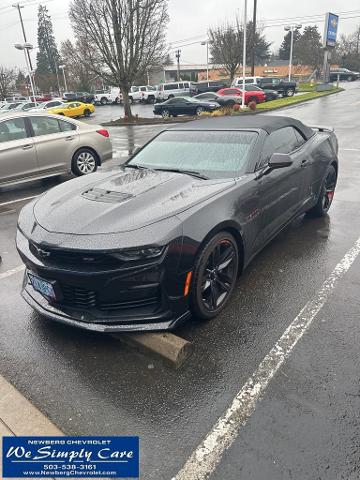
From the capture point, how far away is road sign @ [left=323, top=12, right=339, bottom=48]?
35875 millimetres

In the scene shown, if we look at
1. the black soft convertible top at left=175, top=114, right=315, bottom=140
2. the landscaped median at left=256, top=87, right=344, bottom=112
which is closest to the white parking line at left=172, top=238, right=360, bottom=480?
the black soft convertible top at left=175, top=114, right=315, bottom=140

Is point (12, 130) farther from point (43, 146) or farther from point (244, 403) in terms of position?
point (244, 403)

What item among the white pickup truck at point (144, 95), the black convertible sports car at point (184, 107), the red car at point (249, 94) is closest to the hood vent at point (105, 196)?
the black convertible sports car at point (184, 107)

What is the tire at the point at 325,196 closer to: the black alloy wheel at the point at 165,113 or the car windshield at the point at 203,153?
the car windshield at the point at 203,153

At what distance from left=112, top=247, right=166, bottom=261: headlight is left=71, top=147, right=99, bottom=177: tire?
5.99m

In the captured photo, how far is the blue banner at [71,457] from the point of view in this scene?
196cm

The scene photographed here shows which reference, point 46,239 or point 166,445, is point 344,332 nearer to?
point 166,445

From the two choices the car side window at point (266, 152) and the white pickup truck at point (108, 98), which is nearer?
the car side window at point (266, 152)

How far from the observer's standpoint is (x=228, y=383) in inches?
98.1

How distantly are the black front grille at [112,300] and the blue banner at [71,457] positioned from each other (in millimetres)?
856

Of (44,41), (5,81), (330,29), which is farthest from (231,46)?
(44,41)

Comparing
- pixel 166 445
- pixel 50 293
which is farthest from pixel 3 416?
pixel 166 445

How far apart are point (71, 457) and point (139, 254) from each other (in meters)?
1.24

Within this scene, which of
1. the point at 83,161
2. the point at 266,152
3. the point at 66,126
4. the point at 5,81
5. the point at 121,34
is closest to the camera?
the point at 266,152
